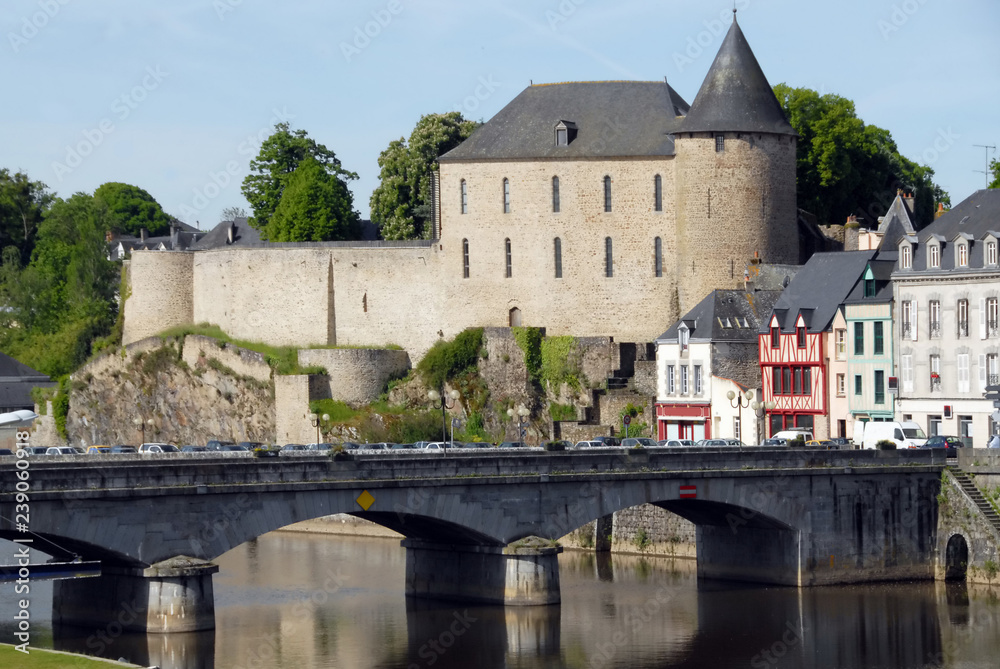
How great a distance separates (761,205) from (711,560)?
2367cm

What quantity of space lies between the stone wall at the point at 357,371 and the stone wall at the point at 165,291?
11300 mm

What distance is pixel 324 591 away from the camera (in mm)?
52875

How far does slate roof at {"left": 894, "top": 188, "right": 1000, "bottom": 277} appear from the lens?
191 feet

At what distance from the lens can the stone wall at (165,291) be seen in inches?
3504

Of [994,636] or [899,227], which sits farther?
[899,227]

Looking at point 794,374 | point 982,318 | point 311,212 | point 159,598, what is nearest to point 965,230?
point 982,318

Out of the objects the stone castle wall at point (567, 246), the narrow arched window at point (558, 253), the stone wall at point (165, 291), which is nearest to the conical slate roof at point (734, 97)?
the stone castle wall at point (567, 246)

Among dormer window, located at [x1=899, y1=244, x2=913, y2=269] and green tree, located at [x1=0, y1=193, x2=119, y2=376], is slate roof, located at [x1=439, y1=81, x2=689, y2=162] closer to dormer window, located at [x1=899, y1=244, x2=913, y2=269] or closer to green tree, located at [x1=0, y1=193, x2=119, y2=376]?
dormer window, located at [x1=899, y1=244, x2=913, y2=269]

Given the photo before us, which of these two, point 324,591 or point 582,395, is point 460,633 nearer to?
point 324,591

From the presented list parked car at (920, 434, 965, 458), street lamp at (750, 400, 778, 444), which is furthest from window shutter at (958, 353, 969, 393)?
street lamp at (750, 400, 778, 444)

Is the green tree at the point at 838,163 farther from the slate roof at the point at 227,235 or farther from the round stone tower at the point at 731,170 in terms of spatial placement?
the slate roof at the point at 227,235

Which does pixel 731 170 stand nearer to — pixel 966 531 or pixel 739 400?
pixel 739 400

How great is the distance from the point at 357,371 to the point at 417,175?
1595 centimetres

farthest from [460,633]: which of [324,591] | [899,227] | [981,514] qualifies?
[899,227]
